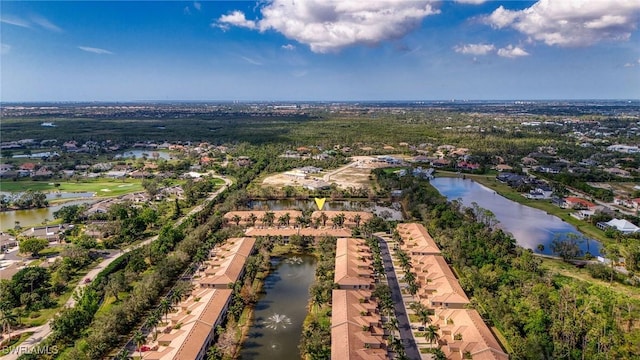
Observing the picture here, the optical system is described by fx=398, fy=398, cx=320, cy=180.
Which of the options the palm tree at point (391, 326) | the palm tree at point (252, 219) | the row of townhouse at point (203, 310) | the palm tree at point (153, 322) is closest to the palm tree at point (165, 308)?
the row of townhouse at point (203, 310)

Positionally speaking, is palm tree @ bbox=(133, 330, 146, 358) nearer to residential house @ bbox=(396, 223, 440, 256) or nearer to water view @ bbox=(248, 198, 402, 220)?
residential house @ bbox=(396, 223, 440, 256)

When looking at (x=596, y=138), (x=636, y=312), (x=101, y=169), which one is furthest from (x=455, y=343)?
(x=596, y=138)

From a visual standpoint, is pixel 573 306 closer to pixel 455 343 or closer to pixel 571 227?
pixel 455 343

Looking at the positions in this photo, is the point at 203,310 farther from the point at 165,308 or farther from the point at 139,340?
the point at 139,340

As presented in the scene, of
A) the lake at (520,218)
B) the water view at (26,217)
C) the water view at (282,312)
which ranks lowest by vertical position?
the water view at (282,312)

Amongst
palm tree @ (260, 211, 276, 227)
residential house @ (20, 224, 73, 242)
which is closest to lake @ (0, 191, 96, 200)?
residential house @ (20, 224, 73, 242)

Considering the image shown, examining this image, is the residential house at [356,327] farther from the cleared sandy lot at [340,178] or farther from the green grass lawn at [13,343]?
the cleared sandy lot at [340,178]

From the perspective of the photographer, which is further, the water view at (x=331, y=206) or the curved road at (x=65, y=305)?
the water view at (x=331, y=206)

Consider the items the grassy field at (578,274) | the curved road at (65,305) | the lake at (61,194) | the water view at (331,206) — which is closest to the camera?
the curved road at (65,305)

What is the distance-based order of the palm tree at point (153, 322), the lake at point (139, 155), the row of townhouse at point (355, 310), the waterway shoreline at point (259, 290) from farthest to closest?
the lake at point (139, 155) → the waterway shoreline at point (259, 290) → the palm tree at point (153, 322) → the row of townhouse at point (355, 310)
